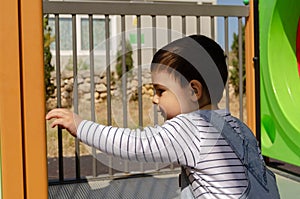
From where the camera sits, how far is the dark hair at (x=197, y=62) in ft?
3.88

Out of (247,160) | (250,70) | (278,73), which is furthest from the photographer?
(250,70)

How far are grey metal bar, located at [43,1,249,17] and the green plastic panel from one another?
10.0 inches

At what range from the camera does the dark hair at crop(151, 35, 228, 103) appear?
3.88 feet

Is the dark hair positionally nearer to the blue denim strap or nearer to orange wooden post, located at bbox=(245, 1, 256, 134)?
the blue denim strap

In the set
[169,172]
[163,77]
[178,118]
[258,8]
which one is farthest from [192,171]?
[258,8]

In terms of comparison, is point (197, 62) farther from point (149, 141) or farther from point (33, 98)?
point (33, 98)

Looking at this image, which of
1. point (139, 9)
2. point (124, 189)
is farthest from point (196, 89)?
point (139, 9)

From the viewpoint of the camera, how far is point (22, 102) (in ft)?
3.12

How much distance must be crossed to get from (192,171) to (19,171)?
454mm

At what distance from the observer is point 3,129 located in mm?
941

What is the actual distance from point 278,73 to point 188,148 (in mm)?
1900

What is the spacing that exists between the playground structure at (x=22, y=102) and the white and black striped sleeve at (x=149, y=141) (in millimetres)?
143

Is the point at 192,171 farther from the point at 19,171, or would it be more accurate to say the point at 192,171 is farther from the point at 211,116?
the point at 19,171

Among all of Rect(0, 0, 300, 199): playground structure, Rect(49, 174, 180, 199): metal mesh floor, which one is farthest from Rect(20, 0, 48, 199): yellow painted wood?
Rect(49, 174, 180, 199): metal mesh floor
